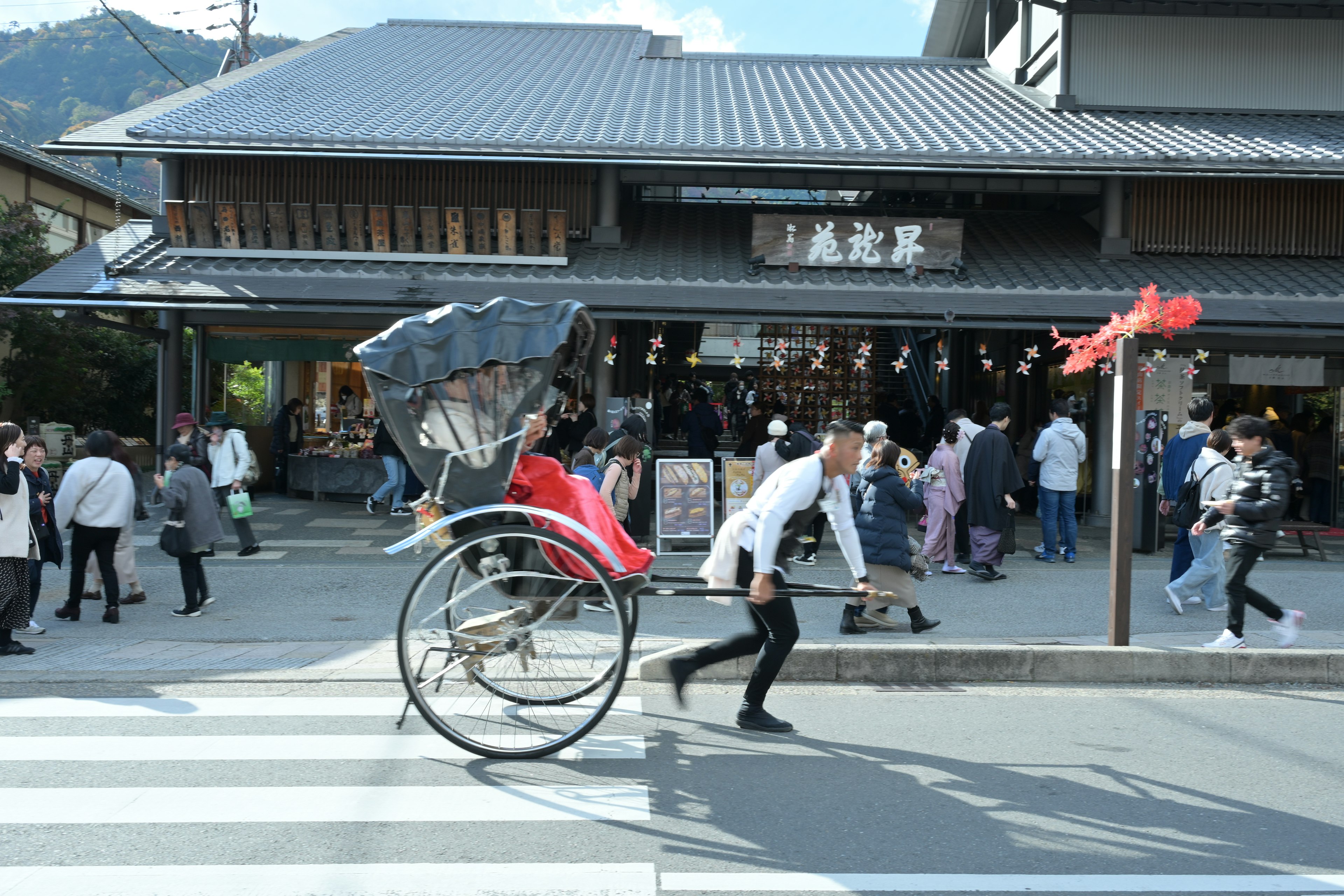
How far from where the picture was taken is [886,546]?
24.8 ft

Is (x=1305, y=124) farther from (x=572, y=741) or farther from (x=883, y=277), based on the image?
(x=572, y=741)

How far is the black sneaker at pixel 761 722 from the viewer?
17.2 ft

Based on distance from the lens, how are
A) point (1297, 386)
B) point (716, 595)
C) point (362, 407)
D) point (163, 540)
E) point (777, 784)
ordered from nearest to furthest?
point (777, 784) < point (716, 595) < point (163, 540) < point (1297, 386) < point (362, 407)

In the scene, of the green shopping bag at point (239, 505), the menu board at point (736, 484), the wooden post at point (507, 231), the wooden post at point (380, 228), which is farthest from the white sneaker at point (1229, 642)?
the wooden post at point (380, 228)

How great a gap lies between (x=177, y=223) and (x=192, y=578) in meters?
7.05

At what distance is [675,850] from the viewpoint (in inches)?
149

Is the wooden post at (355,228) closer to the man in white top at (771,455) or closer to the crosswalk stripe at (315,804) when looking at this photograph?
the man in white top at (771,455)

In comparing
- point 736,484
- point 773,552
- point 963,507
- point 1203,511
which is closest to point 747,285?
point 736,484

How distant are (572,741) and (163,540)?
5.20 metres

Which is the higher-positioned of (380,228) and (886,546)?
(380,228)

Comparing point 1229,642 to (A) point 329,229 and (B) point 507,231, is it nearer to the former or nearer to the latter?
(B) point 507,231

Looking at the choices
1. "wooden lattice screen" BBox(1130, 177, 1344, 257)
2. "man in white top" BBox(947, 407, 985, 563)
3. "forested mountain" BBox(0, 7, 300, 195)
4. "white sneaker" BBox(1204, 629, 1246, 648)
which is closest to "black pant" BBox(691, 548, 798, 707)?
"white sneaker" BBox(1204, 629, 1246, 648)

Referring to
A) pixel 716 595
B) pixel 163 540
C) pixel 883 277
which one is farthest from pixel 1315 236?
pixel 163 540

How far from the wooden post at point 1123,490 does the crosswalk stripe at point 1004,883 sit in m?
3.39
